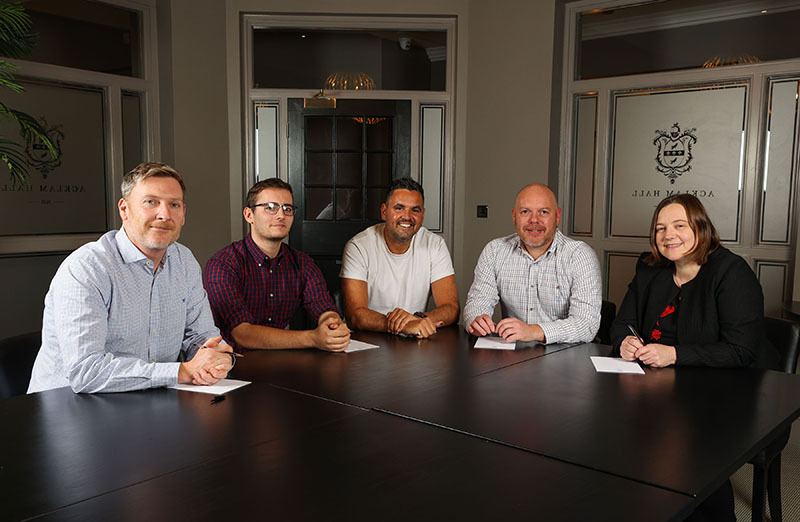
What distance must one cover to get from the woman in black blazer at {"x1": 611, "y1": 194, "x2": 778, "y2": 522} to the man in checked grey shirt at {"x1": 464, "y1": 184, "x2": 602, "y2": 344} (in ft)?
0.74

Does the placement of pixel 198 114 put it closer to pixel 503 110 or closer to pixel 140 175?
pixel 503 110

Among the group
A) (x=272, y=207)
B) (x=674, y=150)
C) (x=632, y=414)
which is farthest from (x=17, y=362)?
(x=674, y=150)

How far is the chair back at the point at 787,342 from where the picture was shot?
2.25 m

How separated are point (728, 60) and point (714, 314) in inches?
101

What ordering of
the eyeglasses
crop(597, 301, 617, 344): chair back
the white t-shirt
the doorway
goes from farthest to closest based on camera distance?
the doorway → the white t-shirt → crop(597, 301, 617, 344): chair back → the eyeglasses

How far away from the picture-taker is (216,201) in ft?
15.4

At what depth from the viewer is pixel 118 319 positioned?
72.2 inches

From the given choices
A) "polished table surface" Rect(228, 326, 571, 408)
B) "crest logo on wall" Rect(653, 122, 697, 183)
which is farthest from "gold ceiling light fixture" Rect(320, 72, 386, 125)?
"polished table surface" Rect(228, 326, 571, 408)

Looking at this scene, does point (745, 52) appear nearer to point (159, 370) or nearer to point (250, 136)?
point (250, 136)

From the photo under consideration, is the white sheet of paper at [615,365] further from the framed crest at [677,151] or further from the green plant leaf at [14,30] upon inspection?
the green plant leaf at [14,30]

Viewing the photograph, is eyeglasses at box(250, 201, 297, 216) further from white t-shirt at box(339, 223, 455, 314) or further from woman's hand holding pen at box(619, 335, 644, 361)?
woman's hand holding pen at box(619, 335, 644, 361)

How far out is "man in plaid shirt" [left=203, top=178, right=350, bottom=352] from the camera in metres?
2.30

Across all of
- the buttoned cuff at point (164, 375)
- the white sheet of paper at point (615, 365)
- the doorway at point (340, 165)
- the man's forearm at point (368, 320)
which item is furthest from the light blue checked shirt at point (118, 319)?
the doorway at point (340, 165)

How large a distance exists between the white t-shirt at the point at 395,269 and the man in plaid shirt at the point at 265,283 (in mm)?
336
